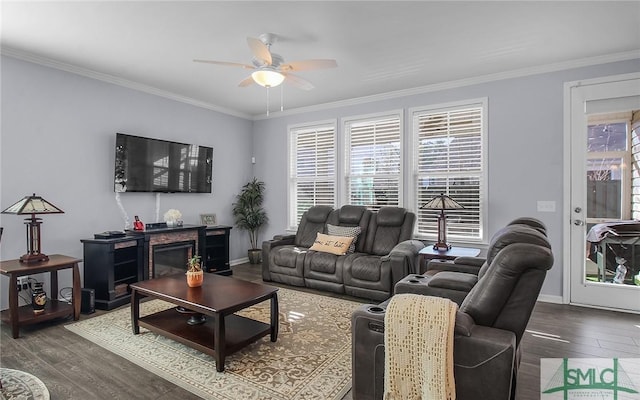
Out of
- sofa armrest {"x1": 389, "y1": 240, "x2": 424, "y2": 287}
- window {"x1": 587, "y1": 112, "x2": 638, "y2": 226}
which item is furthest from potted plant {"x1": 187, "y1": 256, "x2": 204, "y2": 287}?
window {"x1": 587, "y1": 112, "x2": 638, "y2": 226}

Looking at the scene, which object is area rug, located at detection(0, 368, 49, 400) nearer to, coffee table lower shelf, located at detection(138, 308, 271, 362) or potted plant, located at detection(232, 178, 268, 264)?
coffee table lower shelf, located at detection(138, 308, 271, 362)

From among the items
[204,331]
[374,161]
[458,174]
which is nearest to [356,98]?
[374,161]

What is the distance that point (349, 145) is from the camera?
555 centimetres

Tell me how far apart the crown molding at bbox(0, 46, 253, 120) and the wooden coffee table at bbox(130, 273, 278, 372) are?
9.17 feet

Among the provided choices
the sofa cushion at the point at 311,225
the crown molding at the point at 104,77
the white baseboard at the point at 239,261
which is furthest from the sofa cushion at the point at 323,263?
the crown molding at the point at 104,77

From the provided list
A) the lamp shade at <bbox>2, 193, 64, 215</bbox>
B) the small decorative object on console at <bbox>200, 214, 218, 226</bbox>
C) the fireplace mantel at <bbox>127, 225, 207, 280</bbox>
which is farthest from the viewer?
the small decorative object on console at <bbox>200, 214, 218, 226</bbox>

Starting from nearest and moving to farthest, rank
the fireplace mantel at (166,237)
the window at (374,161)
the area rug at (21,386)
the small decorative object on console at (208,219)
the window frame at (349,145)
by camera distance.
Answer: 1. the area rug at (21,386)
2. the fireplace mantel at (166,237)
3. the window frame at (349,145)
4. the window at (374,161)
5. the small decorative object on console at (208,219)

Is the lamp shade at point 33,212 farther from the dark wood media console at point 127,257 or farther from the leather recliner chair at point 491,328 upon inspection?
the leather recliner chair at point 491,328

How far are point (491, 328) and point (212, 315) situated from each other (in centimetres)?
177

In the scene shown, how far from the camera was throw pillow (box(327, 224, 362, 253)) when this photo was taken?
15.5 ft

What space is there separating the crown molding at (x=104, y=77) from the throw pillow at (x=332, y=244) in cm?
295

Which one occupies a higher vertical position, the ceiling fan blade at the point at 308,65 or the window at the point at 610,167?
the ceiling fan blade at the point at 308,65

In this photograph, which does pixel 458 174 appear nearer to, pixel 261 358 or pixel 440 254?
pixel 440 254

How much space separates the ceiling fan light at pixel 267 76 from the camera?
320 cm
